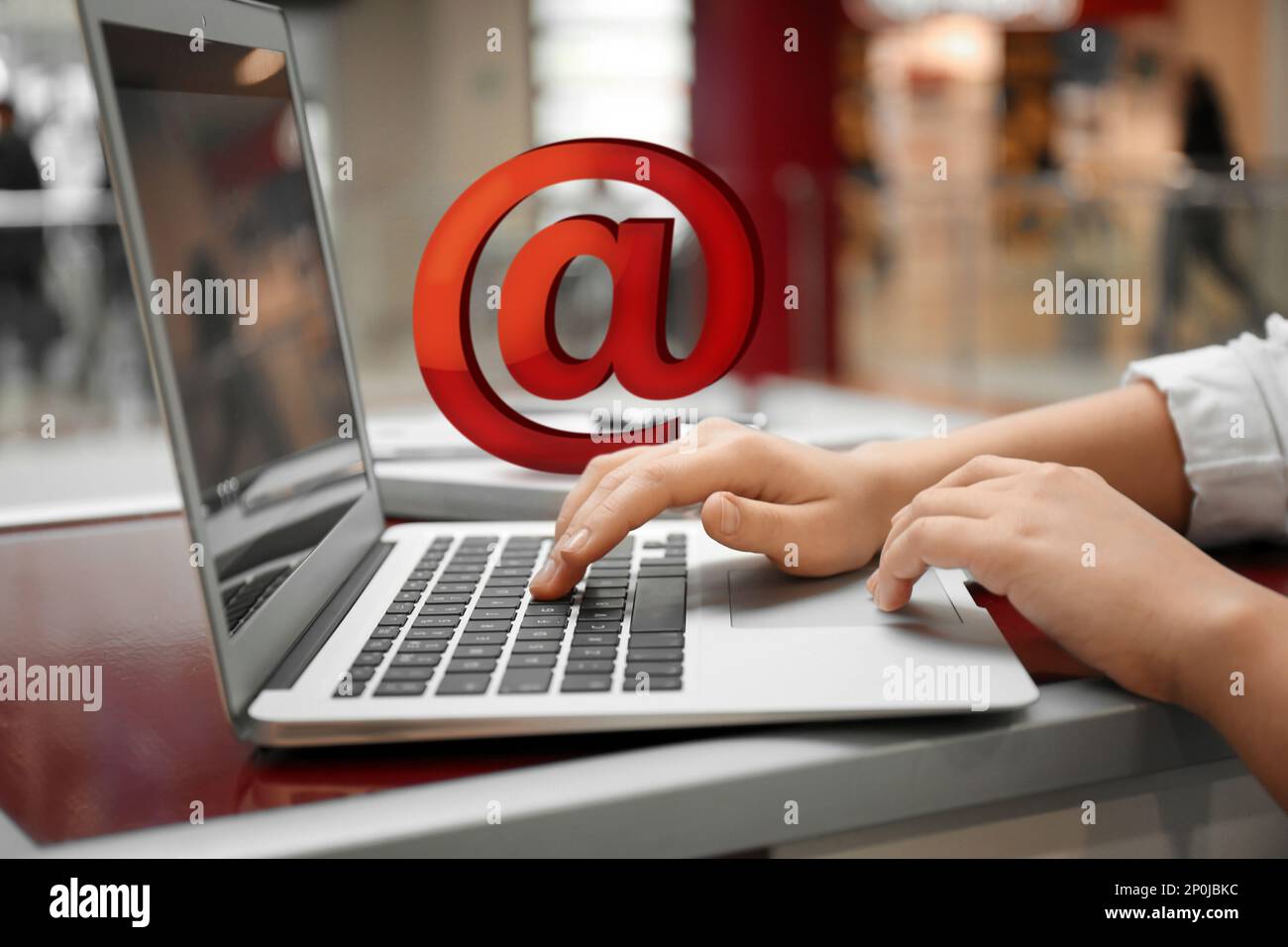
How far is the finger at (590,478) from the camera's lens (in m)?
0.69

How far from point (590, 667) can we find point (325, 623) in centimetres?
16

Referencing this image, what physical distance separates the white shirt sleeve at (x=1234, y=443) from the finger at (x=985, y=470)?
0.23 metres

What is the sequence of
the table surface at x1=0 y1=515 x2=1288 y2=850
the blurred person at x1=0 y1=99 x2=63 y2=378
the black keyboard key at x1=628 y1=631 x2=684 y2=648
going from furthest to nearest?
1. the blurred person at x1=0 y1=99 x2=63 y2=378
2. the black keyboard key at x1=628 y1=631 x2=684 y2=648
3. the table surface at x1=0 y1=515 x2=1288 y2=850

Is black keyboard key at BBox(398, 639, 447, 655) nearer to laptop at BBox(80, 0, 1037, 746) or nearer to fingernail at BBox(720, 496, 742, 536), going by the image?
laptop at BBox(80, 0, 1037, 746)

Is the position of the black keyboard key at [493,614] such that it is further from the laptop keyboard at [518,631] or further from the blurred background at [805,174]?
the blurred background at [805,174]

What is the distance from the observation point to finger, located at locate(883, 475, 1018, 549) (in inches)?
23.0

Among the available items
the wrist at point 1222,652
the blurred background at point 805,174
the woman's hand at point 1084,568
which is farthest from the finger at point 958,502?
the blurred background at point 805,174

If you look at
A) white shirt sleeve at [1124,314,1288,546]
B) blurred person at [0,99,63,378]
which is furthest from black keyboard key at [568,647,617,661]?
blurred person at [0,99,63,378]

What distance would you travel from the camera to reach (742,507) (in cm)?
64

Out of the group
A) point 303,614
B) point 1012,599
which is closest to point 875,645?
point 1012,599

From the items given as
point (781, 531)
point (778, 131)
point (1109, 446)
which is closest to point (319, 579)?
point (781, 531)

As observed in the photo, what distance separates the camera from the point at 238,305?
58cm

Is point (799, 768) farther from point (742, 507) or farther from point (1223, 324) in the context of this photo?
point (1223, 324)

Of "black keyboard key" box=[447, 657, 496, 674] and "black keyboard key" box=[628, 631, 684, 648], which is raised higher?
"black keyboard key" box=[447, 657, 496, 674]
